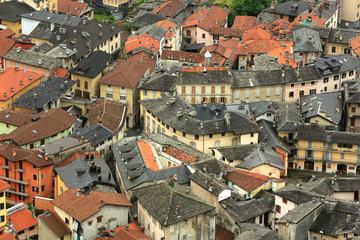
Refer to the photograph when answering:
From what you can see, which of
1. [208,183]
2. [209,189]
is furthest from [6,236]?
[208,183]

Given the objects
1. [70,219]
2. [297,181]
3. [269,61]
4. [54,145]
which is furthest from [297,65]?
[70,219]

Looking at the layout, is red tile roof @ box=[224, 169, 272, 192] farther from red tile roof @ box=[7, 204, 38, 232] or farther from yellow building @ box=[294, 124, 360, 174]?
red tile roof @ box=[7, 204, 38, 232]

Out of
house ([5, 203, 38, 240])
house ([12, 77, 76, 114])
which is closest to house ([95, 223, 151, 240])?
house ([5, 203, 38, 240])

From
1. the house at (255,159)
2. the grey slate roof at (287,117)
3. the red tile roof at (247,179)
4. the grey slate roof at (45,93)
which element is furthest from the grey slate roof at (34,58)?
the red tile roof at (247,179)


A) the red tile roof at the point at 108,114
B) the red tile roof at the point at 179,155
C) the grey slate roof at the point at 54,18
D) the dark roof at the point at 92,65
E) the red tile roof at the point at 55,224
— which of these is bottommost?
the red tile roof at the point at 55,224

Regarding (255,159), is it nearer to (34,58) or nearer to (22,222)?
(22,222)

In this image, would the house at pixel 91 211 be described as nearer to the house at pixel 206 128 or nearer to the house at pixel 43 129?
the house at pixel 43 129

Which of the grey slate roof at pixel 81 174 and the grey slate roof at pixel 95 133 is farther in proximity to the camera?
the grey slate roof at pixel 95 133
